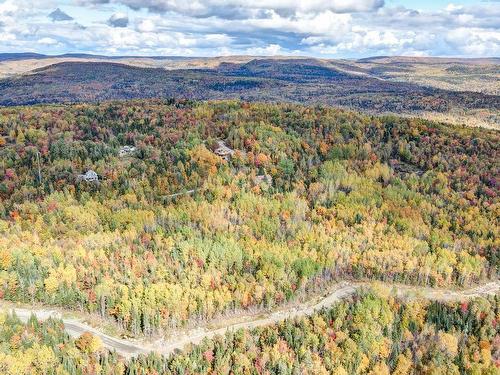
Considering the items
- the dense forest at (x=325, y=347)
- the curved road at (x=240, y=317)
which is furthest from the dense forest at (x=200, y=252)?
the dense forest at (x=325, y=347)

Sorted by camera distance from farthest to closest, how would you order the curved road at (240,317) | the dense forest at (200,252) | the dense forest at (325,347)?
1. the dense forest at (200,252)
2. the curved road at (240,317)
3. the dense forest at (325,347)

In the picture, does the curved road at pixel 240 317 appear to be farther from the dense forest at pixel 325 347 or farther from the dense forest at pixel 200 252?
the dense forest at pixel 325 347

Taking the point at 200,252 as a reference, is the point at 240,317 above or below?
below

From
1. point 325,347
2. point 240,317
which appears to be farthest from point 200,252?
point 325,347

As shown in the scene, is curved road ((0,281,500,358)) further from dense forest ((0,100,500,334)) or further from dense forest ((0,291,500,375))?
dense forest ((0,291,500,375))

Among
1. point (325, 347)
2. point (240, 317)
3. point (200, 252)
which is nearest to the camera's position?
point (325, 347)

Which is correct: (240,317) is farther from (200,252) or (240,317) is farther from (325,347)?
(325,347)

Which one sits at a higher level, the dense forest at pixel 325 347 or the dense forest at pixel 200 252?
the dense forest at pixel 200 252

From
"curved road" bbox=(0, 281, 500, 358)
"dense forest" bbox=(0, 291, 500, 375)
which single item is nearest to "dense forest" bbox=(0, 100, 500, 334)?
"curved road" bbox=(0, 281, 500, 358)
